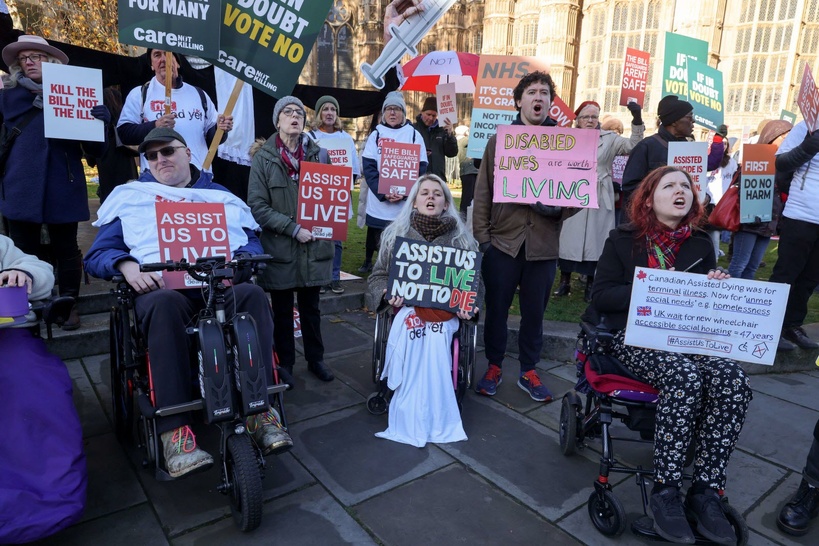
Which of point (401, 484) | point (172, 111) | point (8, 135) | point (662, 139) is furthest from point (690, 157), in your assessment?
point (8, 135)

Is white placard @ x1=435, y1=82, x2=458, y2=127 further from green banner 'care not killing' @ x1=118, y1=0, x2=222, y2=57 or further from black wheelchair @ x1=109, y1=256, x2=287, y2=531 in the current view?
black wheelchair @ x1=109, y1=256, x2=287, y2=531

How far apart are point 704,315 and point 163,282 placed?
2570 millimetres

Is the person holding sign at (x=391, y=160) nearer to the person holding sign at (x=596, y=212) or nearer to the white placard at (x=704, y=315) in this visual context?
the person holding sign at (x=596, y=212)

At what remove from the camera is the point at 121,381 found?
117 inches

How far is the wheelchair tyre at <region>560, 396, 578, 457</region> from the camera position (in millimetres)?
2953

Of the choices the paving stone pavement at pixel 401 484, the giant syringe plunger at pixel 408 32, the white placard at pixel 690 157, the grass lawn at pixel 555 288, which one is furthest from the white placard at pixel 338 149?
the white placard at pixel 690 157

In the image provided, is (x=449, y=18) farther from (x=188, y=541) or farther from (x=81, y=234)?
(x=188, y=541)

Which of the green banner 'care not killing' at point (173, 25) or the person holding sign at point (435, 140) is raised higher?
the green banner 'care not killing' at point (173, 25)

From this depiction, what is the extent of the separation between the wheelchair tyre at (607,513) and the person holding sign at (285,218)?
2080 millimetres

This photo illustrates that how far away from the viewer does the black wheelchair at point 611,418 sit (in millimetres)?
2342

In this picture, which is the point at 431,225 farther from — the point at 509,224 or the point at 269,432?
the point at 269,432

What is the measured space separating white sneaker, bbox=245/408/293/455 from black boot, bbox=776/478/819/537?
234 centimetres

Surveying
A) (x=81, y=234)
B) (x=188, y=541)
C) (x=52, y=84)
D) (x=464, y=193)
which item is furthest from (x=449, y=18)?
(x=188, y=541)

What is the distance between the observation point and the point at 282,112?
11.9 ft
